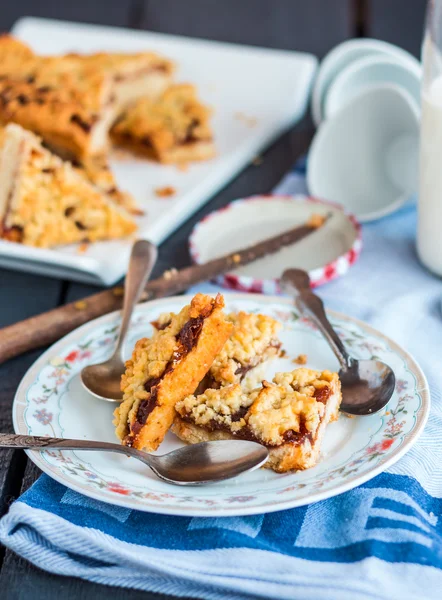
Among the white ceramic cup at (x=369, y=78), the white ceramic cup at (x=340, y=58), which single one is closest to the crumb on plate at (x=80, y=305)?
the white ceramic cup at (x=369, y=78)

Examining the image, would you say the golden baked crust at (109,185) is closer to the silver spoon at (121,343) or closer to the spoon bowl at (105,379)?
the silver spoon at (121,343)

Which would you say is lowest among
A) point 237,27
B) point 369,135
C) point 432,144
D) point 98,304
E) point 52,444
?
point 237,27

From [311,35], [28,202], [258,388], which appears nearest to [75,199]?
[28,202]

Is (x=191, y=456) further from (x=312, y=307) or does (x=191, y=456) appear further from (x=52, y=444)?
(x=312, y=307)

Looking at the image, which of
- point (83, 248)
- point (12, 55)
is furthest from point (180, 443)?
point (12, 55)

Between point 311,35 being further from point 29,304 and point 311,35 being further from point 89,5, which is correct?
point 29,304

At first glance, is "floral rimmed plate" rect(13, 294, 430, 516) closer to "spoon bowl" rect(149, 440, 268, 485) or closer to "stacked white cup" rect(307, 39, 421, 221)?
"spoon bowl" rect(149, 440, 268, 485)

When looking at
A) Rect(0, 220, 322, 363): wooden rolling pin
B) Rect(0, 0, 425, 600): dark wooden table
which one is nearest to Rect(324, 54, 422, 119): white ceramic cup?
Rect(0, 0, 425, 600): dark wooden table
